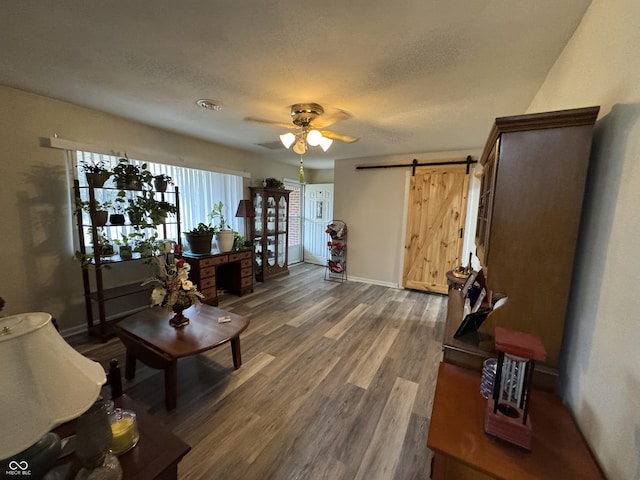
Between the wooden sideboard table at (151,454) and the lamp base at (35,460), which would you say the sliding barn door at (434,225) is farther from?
the lamp base at (35,460)

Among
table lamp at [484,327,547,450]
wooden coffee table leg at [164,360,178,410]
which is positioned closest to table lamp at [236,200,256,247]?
wooden coffee table leg at [164,360,178,410]

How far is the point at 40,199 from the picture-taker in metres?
2.51

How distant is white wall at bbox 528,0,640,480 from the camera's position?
760 millimetres

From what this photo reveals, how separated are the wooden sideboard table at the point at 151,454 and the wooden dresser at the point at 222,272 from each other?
2513 mm

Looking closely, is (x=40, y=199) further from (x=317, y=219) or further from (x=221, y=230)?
(x=317, y=219)

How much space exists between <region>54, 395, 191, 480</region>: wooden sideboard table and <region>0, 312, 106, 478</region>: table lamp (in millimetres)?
268

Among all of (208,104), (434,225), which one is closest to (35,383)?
(208,104)

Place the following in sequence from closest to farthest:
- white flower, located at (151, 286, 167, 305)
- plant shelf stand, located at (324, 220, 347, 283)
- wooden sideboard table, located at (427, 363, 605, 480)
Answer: wooden sideboard table, located at (427, 363, 605, 480), white flower, located at (151, 286, 167, 305), plant shelf stand, located at (324, 220, 347, 283)

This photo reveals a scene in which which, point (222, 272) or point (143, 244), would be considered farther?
point (222, 272)

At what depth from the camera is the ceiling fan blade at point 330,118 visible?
255 cm

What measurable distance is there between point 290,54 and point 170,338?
86.1 inches

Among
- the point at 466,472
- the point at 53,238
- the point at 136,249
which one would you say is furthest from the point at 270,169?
the point at 466,472

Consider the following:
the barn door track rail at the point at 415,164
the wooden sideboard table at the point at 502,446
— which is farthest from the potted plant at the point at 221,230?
the wooden sideboard table at the point at 502,446

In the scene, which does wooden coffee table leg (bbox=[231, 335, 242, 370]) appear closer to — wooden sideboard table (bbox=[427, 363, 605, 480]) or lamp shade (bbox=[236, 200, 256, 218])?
wooden sideboard table (bbox=[427, 363, 605, 480])
